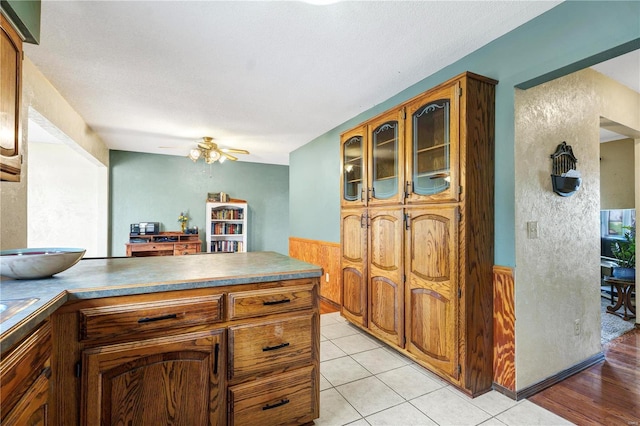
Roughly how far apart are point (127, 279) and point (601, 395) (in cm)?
312

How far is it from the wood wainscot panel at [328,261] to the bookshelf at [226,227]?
2.22 meters

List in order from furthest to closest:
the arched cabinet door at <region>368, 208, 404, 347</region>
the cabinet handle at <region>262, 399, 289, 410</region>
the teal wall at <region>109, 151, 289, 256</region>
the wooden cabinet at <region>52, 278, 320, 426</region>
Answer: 1. the teal wall at <region>109, 151, 289, 256</region>
2. the arched cabinet door at <region>368, 208, 404, 347</region>
3. the cabinet handle at <region>262, 399, 289, 410</region>
4. the wooden cabinet at <region>52, 278, 320, 426</region>

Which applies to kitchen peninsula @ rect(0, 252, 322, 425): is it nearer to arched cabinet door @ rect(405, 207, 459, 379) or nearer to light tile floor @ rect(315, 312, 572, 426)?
light tile floor @ rect(315, 312, 572, 426)

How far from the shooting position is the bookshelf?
641 cm

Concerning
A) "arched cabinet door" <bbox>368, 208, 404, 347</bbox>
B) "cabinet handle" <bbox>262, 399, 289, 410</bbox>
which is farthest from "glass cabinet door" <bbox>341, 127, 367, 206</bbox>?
"cabinet handle" <bbox>262, 399, 289, 410</bbox>

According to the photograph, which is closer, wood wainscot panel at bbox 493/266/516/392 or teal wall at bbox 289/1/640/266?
teal wall at bbox 289/1/640/266

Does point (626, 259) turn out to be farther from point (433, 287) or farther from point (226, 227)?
point (226, 227)

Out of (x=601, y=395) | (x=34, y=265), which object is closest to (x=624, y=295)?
(x=601, y=395)

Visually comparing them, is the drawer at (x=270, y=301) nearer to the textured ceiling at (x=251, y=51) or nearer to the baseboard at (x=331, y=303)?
the textured ceiling at (x=251, y=51)

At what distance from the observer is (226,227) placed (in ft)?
21.7

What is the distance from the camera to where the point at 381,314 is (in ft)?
9.16

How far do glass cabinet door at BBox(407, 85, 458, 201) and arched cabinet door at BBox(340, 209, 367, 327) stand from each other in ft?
2.58

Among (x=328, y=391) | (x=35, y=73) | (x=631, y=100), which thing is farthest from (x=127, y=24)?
(x=631, y=100)

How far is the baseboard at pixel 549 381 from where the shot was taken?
202 centimetres
